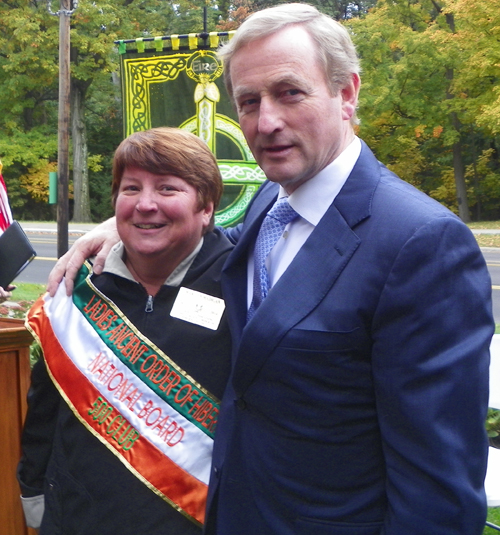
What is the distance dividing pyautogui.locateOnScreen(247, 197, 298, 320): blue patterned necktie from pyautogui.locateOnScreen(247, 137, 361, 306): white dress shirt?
0.02 meters

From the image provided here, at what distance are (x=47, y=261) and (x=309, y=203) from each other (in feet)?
37.2

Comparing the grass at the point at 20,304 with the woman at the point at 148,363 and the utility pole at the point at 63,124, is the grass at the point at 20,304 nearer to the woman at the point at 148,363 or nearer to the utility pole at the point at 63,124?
→ the utility pole at the point at 63,124

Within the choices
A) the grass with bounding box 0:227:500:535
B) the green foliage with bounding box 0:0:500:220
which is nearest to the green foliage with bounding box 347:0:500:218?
the green foliage with bounding box 0:0:500:220

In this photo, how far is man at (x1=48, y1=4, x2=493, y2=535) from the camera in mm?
1287

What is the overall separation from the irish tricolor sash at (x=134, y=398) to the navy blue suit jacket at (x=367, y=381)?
0.29 m

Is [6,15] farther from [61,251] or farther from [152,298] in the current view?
[152,298]

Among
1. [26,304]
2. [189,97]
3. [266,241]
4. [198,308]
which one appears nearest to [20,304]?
[26,304]

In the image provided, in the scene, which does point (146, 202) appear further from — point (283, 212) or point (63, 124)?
point (63, 124)

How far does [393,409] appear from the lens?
133 centimetres

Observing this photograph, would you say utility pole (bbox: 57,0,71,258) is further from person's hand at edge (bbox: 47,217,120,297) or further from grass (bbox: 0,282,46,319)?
person's hand at edge (bbox: 47,217,120,297)

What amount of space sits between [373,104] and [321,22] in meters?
20.9

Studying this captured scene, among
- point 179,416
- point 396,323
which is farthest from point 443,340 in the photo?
point 179,416

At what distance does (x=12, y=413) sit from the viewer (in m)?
2.58

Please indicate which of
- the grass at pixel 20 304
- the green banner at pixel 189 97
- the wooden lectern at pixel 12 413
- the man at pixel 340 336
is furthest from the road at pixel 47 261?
the man at pixel 340 336
